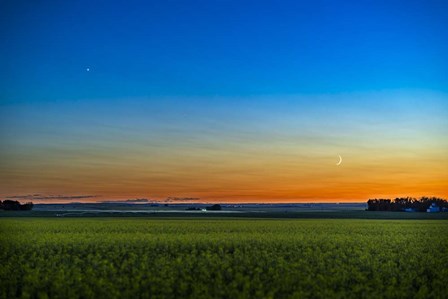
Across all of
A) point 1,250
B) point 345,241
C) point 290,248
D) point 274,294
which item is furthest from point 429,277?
point 1,250

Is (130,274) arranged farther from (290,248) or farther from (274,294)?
(290,248)

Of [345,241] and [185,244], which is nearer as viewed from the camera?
[185,244]

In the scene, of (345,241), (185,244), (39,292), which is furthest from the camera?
(345,241)

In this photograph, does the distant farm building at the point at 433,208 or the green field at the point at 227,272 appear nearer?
the green field at the point at 227,272

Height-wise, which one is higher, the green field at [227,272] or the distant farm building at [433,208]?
the distant farm building at [433,208]

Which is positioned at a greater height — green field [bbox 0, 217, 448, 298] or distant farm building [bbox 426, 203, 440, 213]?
distant farm building [bbox 426, 203, 440, 213]

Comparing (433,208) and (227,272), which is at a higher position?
(433,208)

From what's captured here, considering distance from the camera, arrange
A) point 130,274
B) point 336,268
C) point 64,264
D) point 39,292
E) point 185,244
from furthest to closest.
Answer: point 185,244, point 64,264, point 336,268, point 130,274, point 39,292

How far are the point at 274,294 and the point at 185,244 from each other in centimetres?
1693

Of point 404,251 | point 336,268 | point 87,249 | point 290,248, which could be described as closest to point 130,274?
point 336,268

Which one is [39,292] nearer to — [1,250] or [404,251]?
[1,250]

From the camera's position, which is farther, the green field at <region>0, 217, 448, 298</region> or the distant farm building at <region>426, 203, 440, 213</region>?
the distant farm building at <region>426, 203, 440, 213</region>

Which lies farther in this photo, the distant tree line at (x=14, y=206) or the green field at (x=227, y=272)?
the distant tree line at (x=14, y=206)

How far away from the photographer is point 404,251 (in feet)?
108
